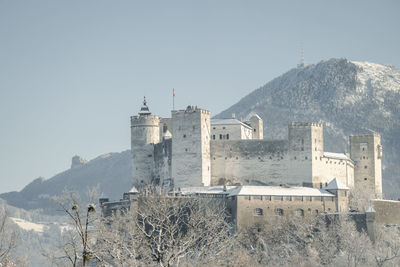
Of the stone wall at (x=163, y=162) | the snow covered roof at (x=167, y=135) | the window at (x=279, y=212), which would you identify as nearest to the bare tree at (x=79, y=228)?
the window at (x=279, y=212)

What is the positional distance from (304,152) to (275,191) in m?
9.60

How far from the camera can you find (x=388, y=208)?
104 metres

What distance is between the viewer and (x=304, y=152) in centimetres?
10938

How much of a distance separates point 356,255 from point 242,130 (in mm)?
29018

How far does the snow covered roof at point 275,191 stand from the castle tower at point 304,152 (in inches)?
166

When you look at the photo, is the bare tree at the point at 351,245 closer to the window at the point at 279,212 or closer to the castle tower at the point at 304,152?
the window at the point at 279,212

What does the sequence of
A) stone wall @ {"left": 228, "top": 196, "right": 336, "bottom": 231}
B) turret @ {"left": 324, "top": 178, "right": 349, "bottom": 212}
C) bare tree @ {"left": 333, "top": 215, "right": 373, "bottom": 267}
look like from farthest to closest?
turret @ {"left": 324, "top": 178, "right": 349, "bottom": 212}, stone wall @ {"left": 228, "top": 196, "right": 336, "bottom": 231}, bare tree @ {"left": 333, "top": 215, "right": 373, "bottom": 267}

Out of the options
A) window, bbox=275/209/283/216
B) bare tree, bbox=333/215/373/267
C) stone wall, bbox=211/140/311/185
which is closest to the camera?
bare tree, bbox=333/215/373/267

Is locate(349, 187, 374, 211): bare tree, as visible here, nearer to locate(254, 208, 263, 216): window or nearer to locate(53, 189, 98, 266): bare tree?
locate(254, 208, 263, 216): window

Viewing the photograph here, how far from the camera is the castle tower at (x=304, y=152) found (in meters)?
109

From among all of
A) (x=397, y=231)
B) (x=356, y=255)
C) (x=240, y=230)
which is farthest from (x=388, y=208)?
(x=240, y=230)

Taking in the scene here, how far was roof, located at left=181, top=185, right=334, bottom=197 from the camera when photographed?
101188 mm

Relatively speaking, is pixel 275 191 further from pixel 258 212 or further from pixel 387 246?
pixel 387 246

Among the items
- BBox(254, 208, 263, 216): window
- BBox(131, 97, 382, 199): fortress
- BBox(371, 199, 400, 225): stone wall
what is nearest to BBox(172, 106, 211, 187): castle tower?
BBox(131, 97, 382, 199): fortress
